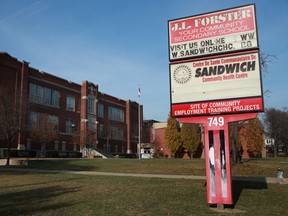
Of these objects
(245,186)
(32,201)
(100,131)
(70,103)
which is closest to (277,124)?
(100,131)

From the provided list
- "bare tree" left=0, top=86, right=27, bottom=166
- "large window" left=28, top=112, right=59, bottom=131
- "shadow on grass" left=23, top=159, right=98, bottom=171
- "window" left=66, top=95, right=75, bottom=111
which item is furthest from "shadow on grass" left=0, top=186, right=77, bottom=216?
"window" left=66, top=95, right=75, bottom=111

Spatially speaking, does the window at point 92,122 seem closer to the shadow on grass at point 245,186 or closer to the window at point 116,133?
the window at point 116,133

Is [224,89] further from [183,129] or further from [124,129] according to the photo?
[124,129]

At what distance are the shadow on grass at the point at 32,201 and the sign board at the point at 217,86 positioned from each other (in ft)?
15.8

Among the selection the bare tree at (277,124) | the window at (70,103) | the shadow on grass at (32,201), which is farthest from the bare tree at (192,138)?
the shadow on grass at (32,201)

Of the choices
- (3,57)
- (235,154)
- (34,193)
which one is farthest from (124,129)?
(34,193)

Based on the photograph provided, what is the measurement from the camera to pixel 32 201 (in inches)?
411

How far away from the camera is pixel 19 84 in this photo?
4728 centimetres

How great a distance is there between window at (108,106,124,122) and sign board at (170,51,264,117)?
2447 inches

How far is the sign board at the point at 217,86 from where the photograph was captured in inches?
386

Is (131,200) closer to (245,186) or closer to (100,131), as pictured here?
(245,186)

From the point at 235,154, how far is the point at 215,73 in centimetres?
1650

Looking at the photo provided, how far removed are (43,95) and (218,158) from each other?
46.9 metres

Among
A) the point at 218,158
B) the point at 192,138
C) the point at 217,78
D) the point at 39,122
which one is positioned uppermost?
the point at 39,122
